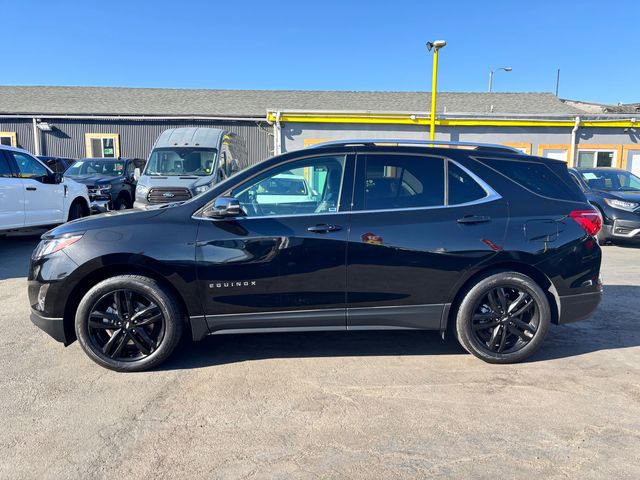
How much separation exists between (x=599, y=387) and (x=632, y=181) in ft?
30.2

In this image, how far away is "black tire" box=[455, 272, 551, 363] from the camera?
12.4 feet

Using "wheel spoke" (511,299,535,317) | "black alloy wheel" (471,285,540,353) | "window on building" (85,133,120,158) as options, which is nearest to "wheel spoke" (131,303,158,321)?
"black alloy wheel" (471,285,540,353)

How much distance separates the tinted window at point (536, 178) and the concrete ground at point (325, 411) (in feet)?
4.72

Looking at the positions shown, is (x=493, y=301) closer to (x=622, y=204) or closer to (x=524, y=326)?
(x=524, y=326)

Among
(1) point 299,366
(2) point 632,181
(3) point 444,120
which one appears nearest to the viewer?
(1) point 299,366

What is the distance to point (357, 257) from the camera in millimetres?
3637

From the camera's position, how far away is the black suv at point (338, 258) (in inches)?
140

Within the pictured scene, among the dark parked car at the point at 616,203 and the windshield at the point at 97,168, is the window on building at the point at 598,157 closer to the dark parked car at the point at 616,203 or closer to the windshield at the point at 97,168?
the dark parked car at the point at 616,203

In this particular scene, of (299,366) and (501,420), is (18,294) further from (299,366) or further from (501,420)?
(501,420)

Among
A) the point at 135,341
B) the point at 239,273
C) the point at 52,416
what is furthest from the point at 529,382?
the point at 52,416

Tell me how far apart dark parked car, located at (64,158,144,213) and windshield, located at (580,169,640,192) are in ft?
39.0

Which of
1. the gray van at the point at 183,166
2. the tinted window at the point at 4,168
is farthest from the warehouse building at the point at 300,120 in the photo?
the tinted window at the point at 4,168

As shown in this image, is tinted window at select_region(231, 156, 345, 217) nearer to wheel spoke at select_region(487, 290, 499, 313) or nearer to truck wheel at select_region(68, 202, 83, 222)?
wheel spoke at select_region(487, 290, 499, 313)

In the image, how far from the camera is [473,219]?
376 cm
